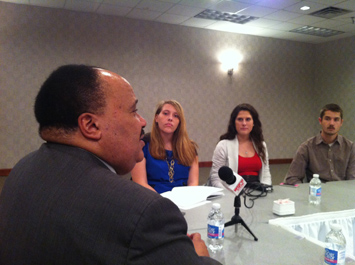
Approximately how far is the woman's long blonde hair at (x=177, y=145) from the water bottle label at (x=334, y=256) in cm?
151

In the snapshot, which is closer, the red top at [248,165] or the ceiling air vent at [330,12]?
the red top at [248,165]

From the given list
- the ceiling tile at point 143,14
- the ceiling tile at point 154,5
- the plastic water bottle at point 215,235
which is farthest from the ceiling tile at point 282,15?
the plastic water bottle at point 215,235

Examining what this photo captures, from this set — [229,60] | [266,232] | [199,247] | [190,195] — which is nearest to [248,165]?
[190,195]

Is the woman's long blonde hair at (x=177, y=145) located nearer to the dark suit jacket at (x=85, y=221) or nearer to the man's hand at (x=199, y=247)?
the man's hand at (x=199, y=247)

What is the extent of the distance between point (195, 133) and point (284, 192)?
14.4 feet

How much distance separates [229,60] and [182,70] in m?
1.24

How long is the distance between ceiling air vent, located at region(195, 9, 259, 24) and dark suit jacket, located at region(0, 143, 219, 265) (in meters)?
5.23

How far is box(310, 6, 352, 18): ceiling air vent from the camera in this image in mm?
5168

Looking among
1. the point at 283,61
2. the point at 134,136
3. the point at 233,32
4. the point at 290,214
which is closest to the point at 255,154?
the point at 290,214

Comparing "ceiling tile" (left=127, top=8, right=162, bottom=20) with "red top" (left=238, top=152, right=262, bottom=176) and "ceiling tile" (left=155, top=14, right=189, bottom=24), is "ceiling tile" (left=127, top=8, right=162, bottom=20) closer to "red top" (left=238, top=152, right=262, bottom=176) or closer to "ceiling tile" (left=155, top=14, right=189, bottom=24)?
"ceiling tile" (left=155, top=14, right=189, bottom=24)

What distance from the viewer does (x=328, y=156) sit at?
2928mm

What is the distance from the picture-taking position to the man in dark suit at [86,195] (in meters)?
0.58

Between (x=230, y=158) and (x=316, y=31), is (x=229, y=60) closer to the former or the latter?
(x=316, y=31)

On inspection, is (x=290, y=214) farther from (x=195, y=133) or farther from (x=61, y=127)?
(x=195, y=133)
